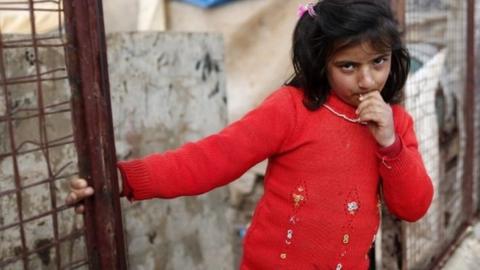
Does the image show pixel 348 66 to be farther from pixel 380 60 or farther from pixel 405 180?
pixel 405 180

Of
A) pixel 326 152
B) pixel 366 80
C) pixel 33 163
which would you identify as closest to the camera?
pixel 366 80

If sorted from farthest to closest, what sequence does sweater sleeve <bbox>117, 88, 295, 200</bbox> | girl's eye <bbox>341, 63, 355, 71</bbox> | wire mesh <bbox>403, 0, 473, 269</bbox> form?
wire mesh <bbox>403, 0, 473, 269</bbox>, girl's eye <bbox>341, 63, 355, 71</bbox>, sweater sleeve <bbox>117, 88, 295, 200</bbox>

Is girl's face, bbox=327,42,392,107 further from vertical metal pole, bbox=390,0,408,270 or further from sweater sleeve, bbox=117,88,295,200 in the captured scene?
vertical metal pole, bbox=390,0,408,270

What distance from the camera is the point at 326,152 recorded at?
5.49 ft

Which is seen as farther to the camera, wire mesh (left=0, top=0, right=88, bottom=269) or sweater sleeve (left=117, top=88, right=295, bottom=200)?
wire mesh (left=0, top=0, right=88, bottom=269)

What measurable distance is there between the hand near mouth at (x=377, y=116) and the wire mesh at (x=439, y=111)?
1186 mm

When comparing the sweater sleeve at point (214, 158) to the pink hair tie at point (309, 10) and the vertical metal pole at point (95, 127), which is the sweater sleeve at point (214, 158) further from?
the pink hair tie at point (309, 10)

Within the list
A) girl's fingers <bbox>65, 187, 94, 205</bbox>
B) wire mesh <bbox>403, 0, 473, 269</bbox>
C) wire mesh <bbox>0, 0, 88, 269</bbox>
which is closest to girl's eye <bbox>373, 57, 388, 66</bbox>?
girl's fingers <bbox>65, 187, 94, 205</bbox>

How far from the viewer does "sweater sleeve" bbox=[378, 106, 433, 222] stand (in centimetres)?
164

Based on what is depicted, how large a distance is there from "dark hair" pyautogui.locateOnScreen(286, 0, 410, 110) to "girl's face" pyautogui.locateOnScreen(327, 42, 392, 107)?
0.02 m

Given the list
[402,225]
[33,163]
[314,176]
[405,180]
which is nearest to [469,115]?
[402,225]

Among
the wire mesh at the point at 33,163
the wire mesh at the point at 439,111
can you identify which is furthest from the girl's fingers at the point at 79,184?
the wire mesh at the point at 439,111

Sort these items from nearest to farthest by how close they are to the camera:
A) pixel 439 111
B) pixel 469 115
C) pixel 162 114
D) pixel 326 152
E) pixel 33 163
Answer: pixel 326 152 → pixel 33 163 → pixel 162 114 → pixel 439 111 → pixel 469 115

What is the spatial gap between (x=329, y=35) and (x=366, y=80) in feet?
0.55
